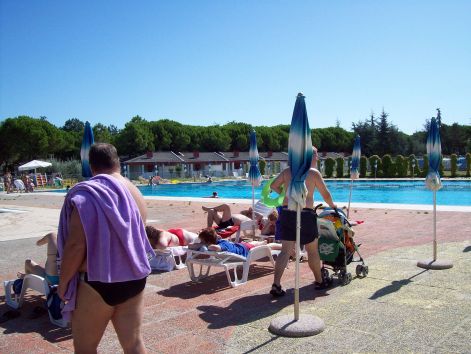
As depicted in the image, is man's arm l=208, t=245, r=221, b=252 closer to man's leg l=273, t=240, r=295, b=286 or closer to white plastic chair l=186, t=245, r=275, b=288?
white plastic chair l=186, t=245, r=275, b=288

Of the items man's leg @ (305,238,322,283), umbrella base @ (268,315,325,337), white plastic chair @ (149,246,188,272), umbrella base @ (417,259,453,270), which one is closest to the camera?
umbrella base @ (268,315,325,337)

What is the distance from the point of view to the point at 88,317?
2320 millimetres

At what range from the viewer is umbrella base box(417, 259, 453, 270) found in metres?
5.90

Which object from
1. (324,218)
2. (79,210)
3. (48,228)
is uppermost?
(79,210)

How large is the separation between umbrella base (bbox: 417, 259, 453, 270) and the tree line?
49641mm

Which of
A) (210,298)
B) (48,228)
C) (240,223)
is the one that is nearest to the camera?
(210,298)

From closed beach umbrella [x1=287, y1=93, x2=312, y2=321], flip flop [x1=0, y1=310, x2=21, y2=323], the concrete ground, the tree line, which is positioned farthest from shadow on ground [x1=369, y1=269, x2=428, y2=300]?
the tree line

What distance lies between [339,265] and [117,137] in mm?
57104

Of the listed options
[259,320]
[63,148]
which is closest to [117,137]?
[63,148]

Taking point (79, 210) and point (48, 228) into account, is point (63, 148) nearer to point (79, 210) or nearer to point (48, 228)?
point (48, 228)

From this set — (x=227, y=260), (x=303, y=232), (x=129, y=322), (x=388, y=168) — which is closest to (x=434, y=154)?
(x=303, y=232)

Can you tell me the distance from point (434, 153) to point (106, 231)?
4.98m

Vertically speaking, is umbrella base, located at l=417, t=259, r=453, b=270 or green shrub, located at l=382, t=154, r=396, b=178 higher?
green shrub, located at l=382, t=154, r=396, b=178

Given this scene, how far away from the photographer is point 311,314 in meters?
4.29
